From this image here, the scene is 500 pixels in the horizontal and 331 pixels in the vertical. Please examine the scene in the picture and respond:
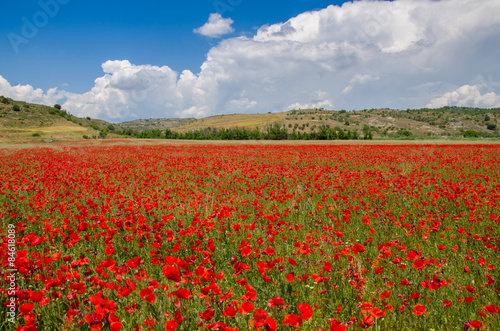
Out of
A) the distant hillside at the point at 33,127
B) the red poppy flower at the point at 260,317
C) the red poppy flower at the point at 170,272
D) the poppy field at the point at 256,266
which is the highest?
the distant hillside at the point at 33,127

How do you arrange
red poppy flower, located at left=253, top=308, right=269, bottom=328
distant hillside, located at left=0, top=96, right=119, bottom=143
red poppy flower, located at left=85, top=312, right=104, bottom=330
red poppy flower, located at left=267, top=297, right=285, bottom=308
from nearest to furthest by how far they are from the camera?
red poppy flower, located at left=253, top=308, right=269, bottom=328
red poppy flower, located at left=85, top=312, right=104, bottom=330
red poppy flower, located at left=267, top=297, right=285, bottom=308
distant hillside, located at left=0, top=96, right=119, bottom=143

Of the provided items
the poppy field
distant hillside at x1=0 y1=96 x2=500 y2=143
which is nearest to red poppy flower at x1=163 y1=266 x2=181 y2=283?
the poppy field

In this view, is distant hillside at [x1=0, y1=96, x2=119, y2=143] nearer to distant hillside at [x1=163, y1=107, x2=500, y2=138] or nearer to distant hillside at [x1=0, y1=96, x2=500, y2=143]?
distant hillside at [x1=0, y1=96, x2=500, y2=143]

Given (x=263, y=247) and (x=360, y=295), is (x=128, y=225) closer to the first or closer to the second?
(x=263, y=247)

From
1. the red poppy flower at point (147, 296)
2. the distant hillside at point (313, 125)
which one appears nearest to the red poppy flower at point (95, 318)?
the red poppy flower at point (147, 296)

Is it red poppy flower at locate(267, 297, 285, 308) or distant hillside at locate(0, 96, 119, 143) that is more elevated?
distant hillside at locate(0, 96, 119, 143)

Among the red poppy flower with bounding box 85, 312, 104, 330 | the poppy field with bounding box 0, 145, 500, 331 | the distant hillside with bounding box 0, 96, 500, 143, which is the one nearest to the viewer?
the red poppy flower with bounding box 85, 312, 104, 330

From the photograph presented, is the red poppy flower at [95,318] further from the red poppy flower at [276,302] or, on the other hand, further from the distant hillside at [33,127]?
the distant hillside at [33,127]

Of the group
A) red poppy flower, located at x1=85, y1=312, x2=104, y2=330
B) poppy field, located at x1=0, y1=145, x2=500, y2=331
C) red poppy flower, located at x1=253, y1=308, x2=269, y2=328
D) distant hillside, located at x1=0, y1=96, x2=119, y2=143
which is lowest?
poppy field, located at x1=0, y1=145, x2=500, y2=331

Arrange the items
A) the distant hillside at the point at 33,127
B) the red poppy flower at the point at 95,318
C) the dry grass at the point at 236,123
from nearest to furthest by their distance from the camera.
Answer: the red poppy flower at the point at 95,318
the distant hillside at the point at 33,127
the dry grass at the point at 236,123

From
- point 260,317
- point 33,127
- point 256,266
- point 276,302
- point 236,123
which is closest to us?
point 260,317

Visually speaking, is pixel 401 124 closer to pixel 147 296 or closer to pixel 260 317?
pixel 260 317

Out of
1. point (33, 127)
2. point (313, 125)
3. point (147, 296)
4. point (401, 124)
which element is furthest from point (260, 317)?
point (401, 124)

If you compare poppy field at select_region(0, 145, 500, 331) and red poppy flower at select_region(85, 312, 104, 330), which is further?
poppy field at select_region(0, 145, 500, 331)
